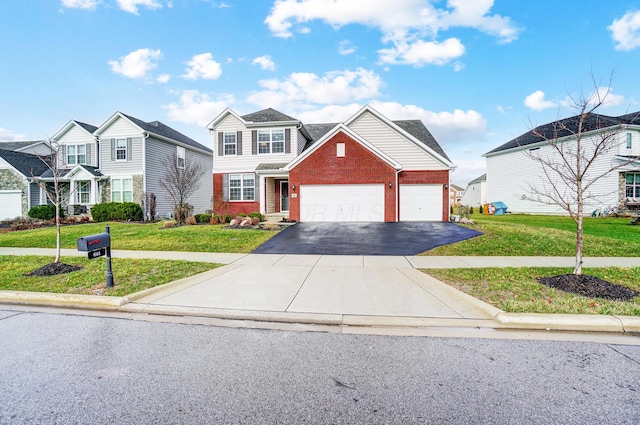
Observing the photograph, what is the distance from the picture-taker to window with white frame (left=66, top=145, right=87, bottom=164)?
79.9 feet

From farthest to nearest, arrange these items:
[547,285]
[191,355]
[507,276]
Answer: [507,276] → [547,285] → [191,355]

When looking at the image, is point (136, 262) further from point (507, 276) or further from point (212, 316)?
point (507, 276)

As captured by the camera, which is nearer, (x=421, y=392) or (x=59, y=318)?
(x=421, y=392)

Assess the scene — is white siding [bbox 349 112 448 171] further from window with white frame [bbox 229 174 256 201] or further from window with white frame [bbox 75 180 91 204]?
window with white frame [bbox 75 180 91 204]

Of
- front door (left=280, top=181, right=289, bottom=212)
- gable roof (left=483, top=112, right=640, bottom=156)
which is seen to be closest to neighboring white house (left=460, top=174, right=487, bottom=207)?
gable roof (left=483, top=112, right=640, bottom=156)

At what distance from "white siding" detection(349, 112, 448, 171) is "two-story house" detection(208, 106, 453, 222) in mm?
59

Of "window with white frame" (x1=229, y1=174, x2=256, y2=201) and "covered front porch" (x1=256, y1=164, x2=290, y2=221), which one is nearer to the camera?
"covered front porch" (x1=256, y1=164, x2=290, y2=221)

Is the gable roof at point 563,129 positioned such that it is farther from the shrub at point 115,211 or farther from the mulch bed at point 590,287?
the shrub at point 115,211

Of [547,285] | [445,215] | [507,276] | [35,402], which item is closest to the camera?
[35,402]

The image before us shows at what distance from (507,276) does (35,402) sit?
26.0 ft

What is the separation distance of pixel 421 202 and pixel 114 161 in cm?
2180

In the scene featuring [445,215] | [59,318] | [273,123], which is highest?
[273,123]

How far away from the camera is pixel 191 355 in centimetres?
381

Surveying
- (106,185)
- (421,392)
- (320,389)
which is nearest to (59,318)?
(320,389)
